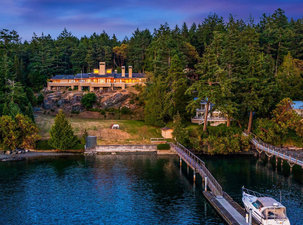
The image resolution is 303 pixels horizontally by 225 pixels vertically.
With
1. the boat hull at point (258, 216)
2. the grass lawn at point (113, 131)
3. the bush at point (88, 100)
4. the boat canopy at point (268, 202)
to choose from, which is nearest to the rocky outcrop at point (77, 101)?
the bush at point (88, 100)

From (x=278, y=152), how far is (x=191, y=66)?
56.6 meters

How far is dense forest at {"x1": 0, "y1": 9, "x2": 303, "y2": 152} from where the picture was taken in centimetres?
7631

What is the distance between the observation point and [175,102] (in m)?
83.6

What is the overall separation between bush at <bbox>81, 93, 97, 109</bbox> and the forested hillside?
15.9 meters

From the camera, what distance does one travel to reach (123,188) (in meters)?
49.4

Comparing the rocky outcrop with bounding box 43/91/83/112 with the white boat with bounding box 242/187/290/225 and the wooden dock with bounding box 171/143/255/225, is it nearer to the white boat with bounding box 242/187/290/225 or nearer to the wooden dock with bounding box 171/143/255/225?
the wooden dock with bounding box 171/143/255/225

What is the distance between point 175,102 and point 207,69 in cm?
1154

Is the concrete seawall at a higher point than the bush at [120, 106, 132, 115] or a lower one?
lower

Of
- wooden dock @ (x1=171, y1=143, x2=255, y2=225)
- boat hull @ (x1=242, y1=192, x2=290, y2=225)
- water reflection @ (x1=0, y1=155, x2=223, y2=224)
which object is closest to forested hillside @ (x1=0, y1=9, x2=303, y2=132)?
water reflection @ (x1=0, y1=155, x2=223, y2=224)

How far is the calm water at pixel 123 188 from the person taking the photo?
39.2 meters

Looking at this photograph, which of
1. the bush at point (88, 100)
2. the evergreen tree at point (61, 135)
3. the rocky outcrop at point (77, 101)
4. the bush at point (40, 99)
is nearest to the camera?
the evergreen tree at point (61, 135)

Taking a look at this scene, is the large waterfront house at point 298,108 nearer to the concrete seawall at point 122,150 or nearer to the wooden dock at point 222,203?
the concrete seawall at point 122,150

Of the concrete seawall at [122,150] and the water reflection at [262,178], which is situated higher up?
the concrete seawall at [122,150]

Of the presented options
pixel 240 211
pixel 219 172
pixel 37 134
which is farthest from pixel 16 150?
pixel 240 211
